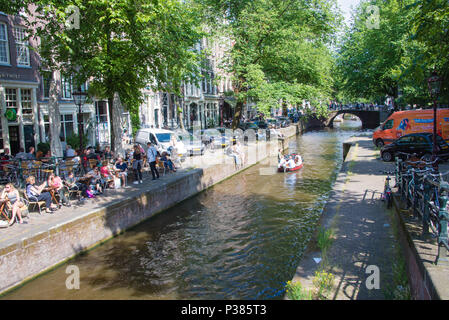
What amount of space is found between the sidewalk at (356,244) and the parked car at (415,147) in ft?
21.3

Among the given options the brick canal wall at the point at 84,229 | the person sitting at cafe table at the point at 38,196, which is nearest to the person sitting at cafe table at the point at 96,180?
the brick canal wall at the point at 84,229

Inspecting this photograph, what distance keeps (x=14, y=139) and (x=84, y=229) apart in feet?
46.5

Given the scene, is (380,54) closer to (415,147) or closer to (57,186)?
(415,147)

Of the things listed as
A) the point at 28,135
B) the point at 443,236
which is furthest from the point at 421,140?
the point at 28,135

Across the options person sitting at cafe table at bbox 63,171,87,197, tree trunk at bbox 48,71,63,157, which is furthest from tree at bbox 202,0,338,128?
person sitting at cafe table at bbox 63,171,87,197

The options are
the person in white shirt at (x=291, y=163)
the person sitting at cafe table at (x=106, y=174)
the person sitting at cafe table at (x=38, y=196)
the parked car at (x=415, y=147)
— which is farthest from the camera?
the person in white shirt at (x=291, y=163)

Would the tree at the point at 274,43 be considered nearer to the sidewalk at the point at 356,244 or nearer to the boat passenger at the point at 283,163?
the boat passenger at the point at 283,163

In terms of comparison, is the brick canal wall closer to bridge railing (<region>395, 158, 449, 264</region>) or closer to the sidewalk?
the sidewalk

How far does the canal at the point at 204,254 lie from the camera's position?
29.9 feet

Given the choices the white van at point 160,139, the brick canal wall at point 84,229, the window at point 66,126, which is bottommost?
the brick canal wall at point 84,229

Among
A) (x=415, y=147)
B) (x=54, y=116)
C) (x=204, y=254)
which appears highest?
(x=54, y=116)

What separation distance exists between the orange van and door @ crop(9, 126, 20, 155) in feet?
74.6

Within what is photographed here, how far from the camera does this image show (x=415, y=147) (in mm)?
21172

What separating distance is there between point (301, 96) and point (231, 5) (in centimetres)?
897
